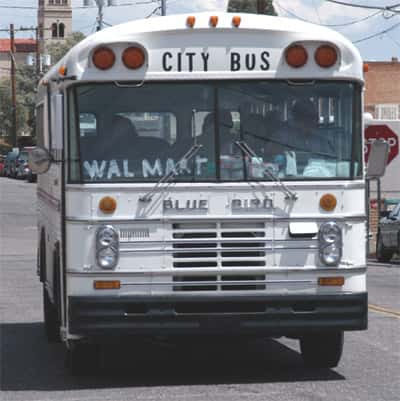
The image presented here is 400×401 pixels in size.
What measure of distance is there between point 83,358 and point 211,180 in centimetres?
191

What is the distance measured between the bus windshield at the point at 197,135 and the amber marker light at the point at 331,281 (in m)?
0.80

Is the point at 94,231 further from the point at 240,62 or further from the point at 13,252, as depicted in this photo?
the point at 13,252

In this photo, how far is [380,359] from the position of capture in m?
11.5

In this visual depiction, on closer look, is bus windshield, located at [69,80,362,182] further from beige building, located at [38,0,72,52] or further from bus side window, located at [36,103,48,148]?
beige building, located at [38,0,72,52]

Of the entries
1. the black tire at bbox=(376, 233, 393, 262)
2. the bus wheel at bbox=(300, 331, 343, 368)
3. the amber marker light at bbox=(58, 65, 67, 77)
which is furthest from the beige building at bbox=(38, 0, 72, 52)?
the amber marker light at bbox=(58, 65, 67, 77)

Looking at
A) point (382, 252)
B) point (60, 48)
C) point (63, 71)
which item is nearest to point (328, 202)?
point (63, 71)

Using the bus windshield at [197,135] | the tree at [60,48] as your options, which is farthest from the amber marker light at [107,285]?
the tree at [60,48]

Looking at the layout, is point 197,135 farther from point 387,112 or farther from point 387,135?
point 387,112

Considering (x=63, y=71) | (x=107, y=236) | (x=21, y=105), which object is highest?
(x=21, y=105)

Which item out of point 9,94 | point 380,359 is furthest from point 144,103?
point 9,94

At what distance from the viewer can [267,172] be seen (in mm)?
9930

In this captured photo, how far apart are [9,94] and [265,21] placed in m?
103

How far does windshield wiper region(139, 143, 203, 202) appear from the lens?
9.77 metres

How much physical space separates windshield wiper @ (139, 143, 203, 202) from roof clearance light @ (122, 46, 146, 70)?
785 mm
